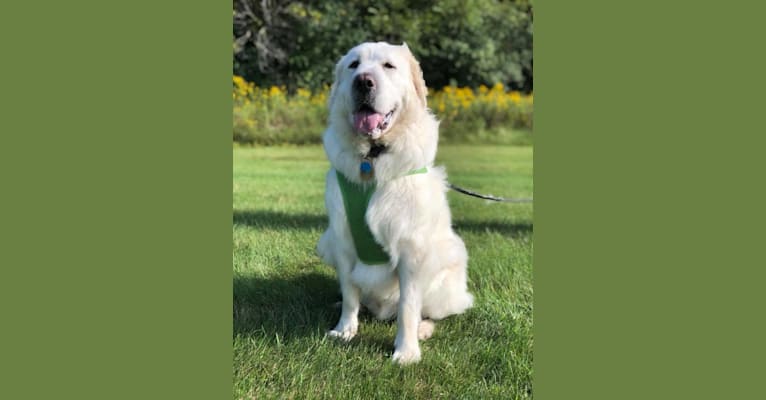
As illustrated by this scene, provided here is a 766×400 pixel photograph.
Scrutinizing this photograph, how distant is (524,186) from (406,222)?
240 cm

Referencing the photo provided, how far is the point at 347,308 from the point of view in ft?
12.2

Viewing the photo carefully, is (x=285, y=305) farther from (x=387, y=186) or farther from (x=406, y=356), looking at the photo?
(x=387, y=186)

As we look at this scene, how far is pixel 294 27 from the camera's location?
15.0 ft

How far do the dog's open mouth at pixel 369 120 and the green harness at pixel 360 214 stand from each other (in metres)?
0.35

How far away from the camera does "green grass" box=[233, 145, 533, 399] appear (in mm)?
3180

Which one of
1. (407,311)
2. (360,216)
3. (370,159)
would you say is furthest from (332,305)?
(370,159)

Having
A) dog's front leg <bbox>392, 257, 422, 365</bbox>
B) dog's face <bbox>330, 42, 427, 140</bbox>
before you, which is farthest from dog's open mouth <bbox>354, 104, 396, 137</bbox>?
dog's front leg <bbox>392, 257, 422, 365</bbox>

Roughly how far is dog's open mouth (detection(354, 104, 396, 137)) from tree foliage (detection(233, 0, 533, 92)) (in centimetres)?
123

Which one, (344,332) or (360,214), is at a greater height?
(360,214)

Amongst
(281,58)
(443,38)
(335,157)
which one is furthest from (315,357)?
(443,38)

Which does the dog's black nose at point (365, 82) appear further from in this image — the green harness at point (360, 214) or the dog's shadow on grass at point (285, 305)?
the dog's shadow on grass at point (285, 305)

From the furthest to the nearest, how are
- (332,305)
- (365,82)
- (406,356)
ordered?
(332,305), (406,356), (365,82)

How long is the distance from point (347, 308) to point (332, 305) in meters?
0.42

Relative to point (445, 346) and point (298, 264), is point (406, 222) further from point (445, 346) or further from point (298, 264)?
point (298, 264)
